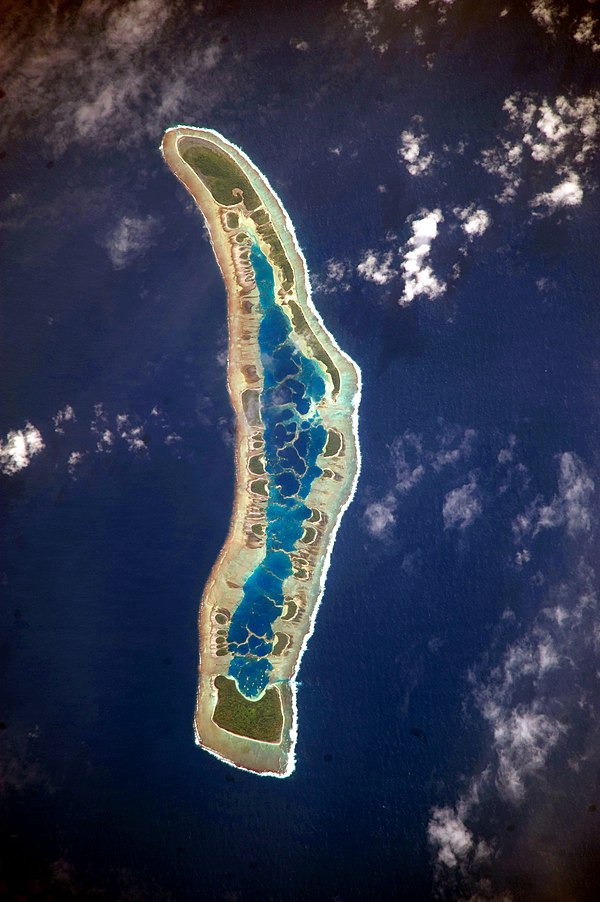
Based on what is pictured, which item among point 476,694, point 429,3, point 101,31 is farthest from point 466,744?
point 101,31

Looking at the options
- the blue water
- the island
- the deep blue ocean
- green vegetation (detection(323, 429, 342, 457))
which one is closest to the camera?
the deep blue ocean

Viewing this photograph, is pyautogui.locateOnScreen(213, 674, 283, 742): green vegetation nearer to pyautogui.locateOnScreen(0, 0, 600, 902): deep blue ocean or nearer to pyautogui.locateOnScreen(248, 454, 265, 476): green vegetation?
pyautogui.locateOnScreen(0, 0, 600, 902): deep blue ocean

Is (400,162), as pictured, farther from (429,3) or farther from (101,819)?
(101,819)

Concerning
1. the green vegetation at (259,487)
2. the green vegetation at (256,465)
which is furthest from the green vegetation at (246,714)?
the green vegetation at (256,465)

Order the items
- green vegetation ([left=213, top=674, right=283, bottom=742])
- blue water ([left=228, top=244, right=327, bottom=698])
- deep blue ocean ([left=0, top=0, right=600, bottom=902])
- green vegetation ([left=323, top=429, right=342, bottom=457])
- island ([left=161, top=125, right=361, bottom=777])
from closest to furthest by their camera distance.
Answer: deep blue ocean ([left=0, top=0, right=600, bottom=902])
green vegetation ([left=213, top=674, right=283, bottom=742])
island ([left=161, top=125, right=361, bottom=777])
blue water ([left=228, top=244, right=327, bottom=698])
green vegetation ([left=323, top=429, right=342, bottom=457])

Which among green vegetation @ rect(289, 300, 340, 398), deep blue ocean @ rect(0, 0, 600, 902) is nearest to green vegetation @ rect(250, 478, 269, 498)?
deep blue ocean @ rect(0, 0, 600, 902)
